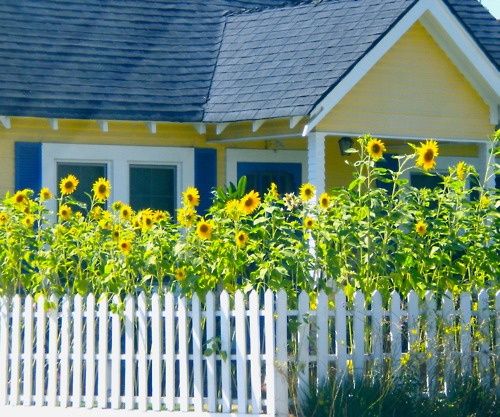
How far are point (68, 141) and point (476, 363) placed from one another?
21.4ft

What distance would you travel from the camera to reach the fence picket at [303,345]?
1026 cm

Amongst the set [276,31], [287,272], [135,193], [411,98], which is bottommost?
[287,272]

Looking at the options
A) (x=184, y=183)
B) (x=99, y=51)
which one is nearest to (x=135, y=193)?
(x=184, y=183)

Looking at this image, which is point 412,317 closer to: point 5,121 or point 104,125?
point 104,125

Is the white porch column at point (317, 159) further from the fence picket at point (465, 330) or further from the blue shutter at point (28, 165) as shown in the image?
the fence picket at point (465, 330)

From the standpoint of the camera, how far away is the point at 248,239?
10648 millimetres

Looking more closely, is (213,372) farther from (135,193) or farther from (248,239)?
(135,193)

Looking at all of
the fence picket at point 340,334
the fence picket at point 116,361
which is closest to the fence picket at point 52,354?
the fence picket at point 116,361

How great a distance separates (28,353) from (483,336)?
3.84 metres

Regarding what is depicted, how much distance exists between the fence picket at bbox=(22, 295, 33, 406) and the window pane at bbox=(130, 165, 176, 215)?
4894 millimetres

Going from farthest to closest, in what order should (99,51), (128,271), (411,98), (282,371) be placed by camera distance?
(99,51) → (411,98) → (128,271) → (282,371)

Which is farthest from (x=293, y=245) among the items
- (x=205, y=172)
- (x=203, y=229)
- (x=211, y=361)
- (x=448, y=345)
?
(x=205, y=172)

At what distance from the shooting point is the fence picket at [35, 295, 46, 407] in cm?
1124

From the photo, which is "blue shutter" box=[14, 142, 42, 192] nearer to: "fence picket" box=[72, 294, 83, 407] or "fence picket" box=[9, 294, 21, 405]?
"fence picket" box=[9, 294, 21, 405]
